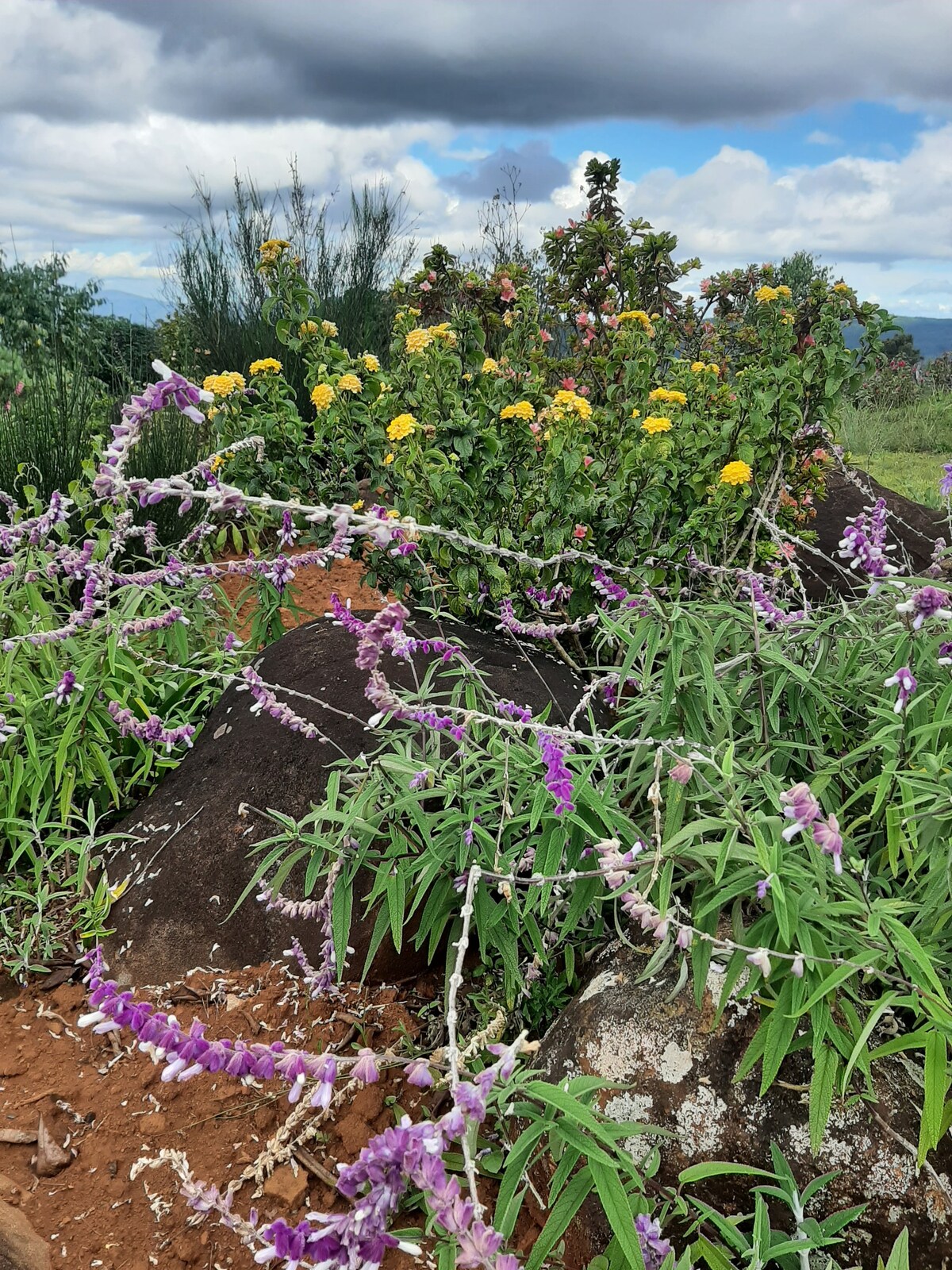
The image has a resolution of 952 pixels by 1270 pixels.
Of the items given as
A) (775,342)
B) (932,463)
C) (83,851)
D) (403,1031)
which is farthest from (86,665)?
(932,463)

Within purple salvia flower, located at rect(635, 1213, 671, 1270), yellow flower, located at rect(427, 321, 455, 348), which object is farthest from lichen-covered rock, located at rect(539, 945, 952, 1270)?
yellow flower, located at rect(427, 321, 455, 348)

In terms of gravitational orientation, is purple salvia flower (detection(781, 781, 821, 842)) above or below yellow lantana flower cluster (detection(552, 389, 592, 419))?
below

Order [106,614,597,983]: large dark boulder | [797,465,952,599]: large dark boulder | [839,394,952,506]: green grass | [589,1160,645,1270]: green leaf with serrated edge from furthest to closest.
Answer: [839,394,952,506]: green grass
[797,465,952,599]: large dark boulder
[106,614,597,983]: large dark boulder
[589,1160,645,1270]: green leaf with serrated edge

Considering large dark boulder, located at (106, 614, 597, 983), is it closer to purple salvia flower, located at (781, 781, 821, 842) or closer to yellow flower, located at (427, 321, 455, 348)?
purple salvia flower, located at (781, 781, 821, 842)

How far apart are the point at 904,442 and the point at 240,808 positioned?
12305mm

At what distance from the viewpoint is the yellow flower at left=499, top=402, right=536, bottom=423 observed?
11.8 ft

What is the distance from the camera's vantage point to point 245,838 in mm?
2648

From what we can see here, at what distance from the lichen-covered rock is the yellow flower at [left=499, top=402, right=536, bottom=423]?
237 centimetres

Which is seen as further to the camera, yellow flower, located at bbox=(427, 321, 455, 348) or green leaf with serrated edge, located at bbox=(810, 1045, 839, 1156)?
yellow flower, located at bbox=(427, 321, 455, 348)

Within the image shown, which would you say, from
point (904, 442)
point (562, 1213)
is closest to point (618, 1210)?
Answer: point (562, 1213)

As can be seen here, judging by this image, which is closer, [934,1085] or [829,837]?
[829,837]

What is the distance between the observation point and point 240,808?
2.32 m

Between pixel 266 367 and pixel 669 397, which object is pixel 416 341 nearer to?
pixel 266 367

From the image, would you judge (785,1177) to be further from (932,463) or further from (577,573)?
(932,463)
